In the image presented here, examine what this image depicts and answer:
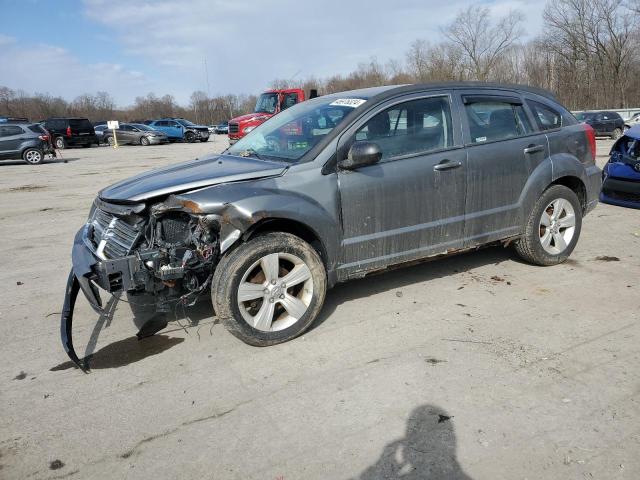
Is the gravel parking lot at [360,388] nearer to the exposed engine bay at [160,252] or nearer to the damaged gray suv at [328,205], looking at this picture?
the damaged gray suv at [328,205]

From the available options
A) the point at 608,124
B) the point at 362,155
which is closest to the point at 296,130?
the point at 362,155

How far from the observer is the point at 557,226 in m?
5.01

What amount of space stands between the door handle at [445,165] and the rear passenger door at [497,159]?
17 centimetres

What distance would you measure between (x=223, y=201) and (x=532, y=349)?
2391 mm

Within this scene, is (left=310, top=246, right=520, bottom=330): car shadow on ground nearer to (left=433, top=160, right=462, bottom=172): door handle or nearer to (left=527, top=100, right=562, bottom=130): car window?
(left=433, top=160, right=462, bottom=172): door handle

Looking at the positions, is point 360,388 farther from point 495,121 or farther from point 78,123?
point 78,123

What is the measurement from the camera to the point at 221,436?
8.69 ft

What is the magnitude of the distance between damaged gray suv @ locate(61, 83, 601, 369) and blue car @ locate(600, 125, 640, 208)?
10.3ft

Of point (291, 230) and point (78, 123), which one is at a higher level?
point (78, 123)

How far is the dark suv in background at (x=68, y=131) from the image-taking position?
1224 inches

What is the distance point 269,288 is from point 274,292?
5 centimetres

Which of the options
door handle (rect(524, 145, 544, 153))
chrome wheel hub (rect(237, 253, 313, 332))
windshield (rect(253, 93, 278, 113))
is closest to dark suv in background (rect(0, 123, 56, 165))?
windshield (rect(253, 93, 278, 113))

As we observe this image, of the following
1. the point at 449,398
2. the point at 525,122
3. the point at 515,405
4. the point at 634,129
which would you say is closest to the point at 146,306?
the point at 449,398

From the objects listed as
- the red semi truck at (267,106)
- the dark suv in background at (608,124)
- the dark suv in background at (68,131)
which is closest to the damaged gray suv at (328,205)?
the red semi truck at (267,106)
